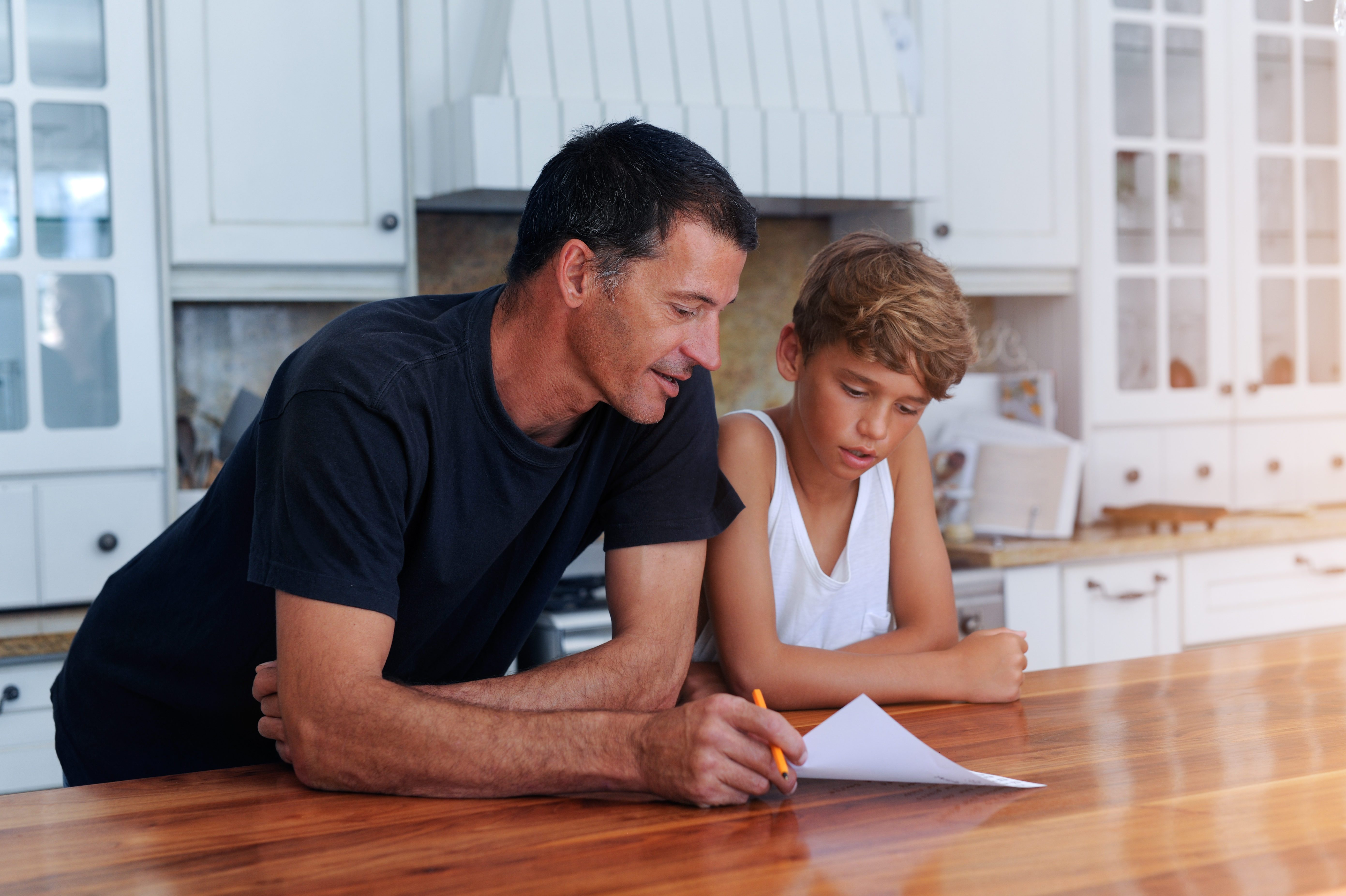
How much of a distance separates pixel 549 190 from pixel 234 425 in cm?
170

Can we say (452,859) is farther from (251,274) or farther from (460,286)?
(460,286)

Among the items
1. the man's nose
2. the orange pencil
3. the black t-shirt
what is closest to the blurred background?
the black t-shirt

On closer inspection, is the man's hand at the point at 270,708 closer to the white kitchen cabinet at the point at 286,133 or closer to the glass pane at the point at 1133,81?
the white kitchen cabinet at the point at 286,133

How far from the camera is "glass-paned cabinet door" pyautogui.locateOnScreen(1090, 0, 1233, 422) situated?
322cm

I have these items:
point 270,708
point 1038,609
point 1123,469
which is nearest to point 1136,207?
point 1123,469

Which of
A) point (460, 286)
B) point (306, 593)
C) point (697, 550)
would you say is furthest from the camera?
point (460, 286)

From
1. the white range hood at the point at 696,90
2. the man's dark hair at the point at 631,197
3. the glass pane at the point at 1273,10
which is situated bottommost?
the man's dark hair at the point at 631,197

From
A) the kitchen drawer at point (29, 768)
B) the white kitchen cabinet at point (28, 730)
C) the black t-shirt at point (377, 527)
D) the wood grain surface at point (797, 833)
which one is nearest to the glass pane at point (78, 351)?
the white kitchen cabinet at point (28, 730)

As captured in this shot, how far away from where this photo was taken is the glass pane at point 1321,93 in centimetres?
347

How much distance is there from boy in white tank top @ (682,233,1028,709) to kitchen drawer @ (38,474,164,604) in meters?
1.39

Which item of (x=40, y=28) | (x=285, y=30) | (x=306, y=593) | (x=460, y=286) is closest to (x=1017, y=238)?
(x=460, y=286)

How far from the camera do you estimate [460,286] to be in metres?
3.02

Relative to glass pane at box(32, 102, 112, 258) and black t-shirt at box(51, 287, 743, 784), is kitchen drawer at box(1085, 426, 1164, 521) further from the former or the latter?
glass pane at box(32, 102, 112, 258)

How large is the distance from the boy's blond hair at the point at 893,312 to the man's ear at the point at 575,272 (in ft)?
1.37
